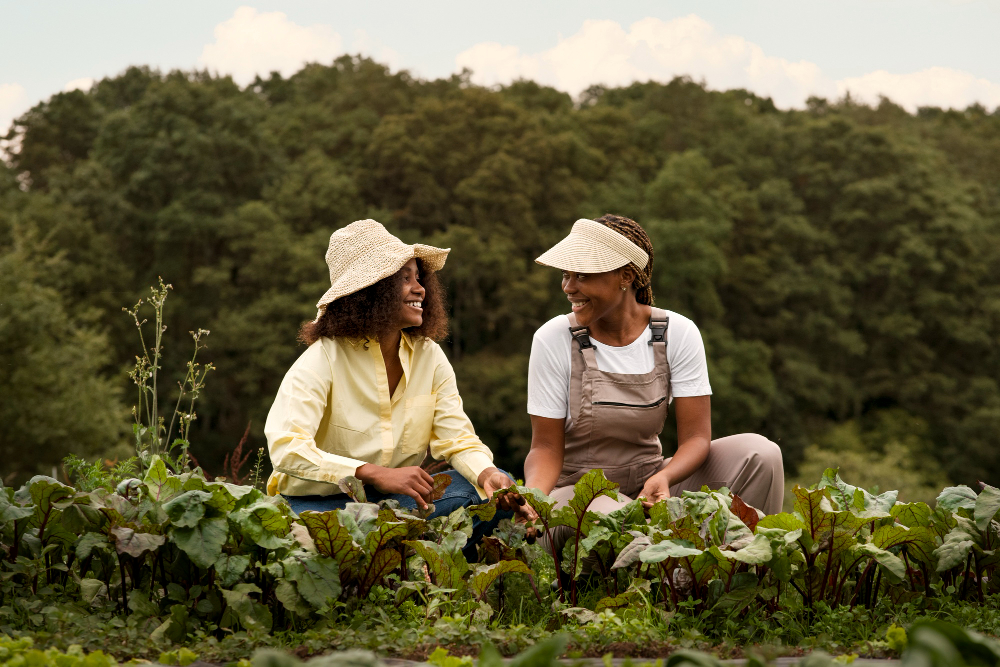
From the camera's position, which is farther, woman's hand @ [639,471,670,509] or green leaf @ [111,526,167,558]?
woman's hand @ [639,471,670,509]

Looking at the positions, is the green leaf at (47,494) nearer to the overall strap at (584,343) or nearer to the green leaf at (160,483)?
the green leaf at (160,483)

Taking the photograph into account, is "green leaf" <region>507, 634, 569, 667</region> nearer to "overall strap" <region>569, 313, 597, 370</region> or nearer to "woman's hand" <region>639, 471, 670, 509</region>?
"woman's hand" <region>639, 471, 670, 509</region>

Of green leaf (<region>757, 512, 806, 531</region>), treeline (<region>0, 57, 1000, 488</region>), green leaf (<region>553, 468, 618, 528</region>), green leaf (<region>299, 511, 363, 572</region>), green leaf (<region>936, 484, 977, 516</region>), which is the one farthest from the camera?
treeline (<region>0, 57, 1000, 488</region>)

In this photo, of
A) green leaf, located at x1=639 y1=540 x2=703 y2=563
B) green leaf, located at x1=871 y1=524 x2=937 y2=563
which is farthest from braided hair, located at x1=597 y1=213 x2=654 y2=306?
green leaf, located at x1=639 y1=540 x2=703 y2=563

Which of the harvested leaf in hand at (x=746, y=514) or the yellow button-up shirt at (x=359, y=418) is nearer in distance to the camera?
the harvested leaf in hand at (x=746, y=514)

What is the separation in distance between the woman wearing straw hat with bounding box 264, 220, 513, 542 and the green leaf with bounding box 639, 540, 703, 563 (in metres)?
0.85

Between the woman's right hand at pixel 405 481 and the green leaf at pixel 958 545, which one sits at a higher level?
the woman's right hand at pixel 405 481

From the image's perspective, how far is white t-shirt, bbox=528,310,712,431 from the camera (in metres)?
3.93

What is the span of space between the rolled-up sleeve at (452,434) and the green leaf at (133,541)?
1280mm

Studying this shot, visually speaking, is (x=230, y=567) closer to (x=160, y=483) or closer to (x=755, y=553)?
(x=160, y=483)

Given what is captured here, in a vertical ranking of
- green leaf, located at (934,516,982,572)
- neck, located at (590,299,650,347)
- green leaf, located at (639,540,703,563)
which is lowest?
green leaf, located at (934,516,982,572)

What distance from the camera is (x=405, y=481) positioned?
126 inches

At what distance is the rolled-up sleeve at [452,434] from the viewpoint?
12.0 ft

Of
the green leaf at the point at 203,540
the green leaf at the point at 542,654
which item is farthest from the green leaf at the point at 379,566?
the green leaf at the point at 542,654
